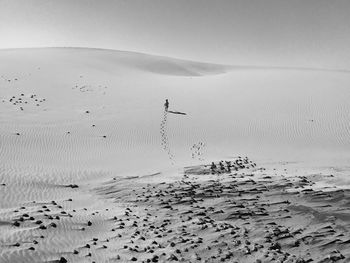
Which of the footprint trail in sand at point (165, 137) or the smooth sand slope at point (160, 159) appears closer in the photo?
the smooth sand slope at point (160, 159)

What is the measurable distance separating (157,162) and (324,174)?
7.76m

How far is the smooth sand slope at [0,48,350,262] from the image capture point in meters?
10.2

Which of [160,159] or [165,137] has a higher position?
[165,137]

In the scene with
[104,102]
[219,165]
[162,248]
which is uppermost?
[104,102]

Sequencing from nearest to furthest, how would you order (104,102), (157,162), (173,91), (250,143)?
(157,162) < (250,143) < (104,102) < (173,91)

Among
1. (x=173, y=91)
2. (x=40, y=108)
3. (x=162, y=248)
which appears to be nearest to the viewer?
(x=162, y=248)

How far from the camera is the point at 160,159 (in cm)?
1958

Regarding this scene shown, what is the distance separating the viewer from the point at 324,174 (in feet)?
47.7

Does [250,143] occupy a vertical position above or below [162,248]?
above

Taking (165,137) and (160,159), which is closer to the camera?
(160,159)

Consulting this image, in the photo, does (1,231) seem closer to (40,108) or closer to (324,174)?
(324,174)

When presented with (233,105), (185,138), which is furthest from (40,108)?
(233,105)

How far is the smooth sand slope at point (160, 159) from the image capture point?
10.2m

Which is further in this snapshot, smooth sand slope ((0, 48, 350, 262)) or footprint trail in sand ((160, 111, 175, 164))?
footprint trail in sand ((160, 111, 175, 164))
